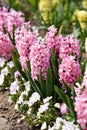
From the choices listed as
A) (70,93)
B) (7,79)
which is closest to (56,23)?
(7,79)

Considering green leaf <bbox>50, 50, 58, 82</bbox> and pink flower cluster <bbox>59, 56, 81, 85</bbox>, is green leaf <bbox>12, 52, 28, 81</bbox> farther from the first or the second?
pink flower cluster <bbox>59, 56, 81, 85</bbox>

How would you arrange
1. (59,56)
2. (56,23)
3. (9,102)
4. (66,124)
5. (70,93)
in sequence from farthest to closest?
1. (56,23)
2. (9,102)
3. (59,56)
4. (70,93)
5. (66,124)

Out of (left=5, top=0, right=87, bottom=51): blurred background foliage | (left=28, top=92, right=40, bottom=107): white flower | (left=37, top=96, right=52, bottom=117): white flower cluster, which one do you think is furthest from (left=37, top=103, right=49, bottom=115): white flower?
(left=5, top=0, right=87, bottom=51): blurred background foliage

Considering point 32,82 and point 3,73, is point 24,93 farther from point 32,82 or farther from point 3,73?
point 3,73

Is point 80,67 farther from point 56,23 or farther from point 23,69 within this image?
point 56,23

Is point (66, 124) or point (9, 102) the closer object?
point (66, 124)

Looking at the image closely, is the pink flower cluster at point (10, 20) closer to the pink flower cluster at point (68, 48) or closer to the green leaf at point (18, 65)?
the green leaf at point (18, 65)

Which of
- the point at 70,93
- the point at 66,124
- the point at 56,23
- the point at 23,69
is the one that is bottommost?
the point at 66,124
